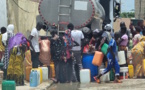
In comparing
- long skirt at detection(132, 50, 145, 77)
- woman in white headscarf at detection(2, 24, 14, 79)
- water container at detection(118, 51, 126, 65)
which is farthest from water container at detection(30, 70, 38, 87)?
long skirt at detection(132, 50, 145, 77)

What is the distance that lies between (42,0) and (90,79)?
13.9 feet

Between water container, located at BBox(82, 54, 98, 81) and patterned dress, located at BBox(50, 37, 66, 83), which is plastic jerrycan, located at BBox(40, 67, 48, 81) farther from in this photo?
water container, located at BBox(82, 54, 98, 81)

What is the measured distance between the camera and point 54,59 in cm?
1297

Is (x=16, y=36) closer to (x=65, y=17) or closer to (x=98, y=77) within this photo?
(x=98, y=77)

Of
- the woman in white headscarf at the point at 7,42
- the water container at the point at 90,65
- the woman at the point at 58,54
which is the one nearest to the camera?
the woman in white headscarf at the point at 7,42

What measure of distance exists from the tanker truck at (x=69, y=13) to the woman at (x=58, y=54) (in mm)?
2647

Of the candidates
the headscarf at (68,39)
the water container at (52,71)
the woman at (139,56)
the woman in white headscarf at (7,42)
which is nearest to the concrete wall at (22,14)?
the water container at (52,71)

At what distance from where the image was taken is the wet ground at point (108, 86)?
1155 cm

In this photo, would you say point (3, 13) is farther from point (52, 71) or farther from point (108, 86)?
point (108, 86)

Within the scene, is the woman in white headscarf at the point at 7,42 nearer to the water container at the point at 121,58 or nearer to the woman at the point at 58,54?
the woman at the point at 58,54

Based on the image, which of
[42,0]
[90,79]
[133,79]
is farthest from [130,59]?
[42,0]

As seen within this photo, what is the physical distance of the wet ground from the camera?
11.5 meters

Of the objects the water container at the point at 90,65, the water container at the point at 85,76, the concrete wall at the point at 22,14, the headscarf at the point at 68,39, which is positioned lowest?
the water container at the point at 85,76

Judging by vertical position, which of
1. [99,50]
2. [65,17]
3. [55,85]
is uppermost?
[65,17]
